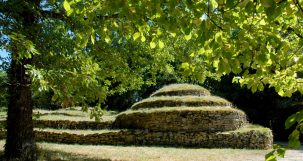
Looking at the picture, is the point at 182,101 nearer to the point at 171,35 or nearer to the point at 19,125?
the point at 19,125

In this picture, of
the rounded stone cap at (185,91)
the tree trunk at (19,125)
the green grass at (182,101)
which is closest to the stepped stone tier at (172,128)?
the green grass at (182,101)

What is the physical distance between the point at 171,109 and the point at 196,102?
1755 millimetres

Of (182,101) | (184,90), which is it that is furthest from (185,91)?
(182,101)

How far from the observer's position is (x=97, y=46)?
941 cm

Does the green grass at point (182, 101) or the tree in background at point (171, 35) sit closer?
the tree in background at point (171, 35)

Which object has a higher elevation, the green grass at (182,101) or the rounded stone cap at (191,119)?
the green grass at (182,101)

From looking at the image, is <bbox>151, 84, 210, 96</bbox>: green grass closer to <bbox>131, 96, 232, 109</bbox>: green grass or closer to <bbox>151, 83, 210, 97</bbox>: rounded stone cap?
<bbox>151, 83, 210, 97</bbox>: rounded stone cap

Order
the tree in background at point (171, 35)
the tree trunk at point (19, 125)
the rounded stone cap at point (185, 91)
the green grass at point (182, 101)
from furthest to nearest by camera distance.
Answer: the rounded stone cap at point (185, 91) → the green grass at point (182, 101) → the tree trunk at point (19, 125) → the tree in background at point (171, 35)

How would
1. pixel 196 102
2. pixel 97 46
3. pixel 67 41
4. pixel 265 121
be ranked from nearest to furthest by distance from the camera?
1. pixel 67 41
2. pixel 97 46
3. pixel 196 102
4. pixel 265 121

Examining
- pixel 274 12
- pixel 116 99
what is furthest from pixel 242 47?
pixel 116 99

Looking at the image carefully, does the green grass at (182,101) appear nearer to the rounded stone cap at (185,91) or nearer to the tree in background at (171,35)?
the rounded stone cap at (185,91)

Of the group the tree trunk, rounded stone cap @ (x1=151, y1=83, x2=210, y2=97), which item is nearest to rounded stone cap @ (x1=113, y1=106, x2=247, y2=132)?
rounded stone cap @ (x1=151, y1=83, x2=210, y2=97)

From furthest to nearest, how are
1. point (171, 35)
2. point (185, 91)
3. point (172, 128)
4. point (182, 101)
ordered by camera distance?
point (185, 91)
point (182, 101)
point (172, 128)
point (171, 35)

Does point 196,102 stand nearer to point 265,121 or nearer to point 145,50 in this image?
point 145,50
